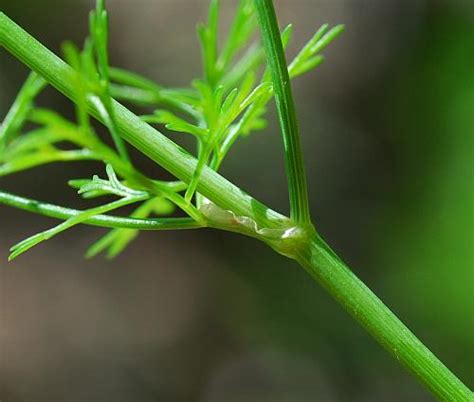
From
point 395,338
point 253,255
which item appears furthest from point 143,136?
point 253,255

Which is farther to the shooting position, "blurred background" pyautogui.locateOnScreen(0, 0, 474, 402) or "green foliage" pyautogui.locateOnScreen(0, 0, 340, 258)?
"blurred background" pyautogui.locateOnScreen(0, 0, 474, 402)

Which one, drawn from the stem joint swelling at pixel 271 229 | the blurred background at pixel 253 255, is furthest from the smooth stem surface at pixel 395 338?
the blurred background at pixel 253 255

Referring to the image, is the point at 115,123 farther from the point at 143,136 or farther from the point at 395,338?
the point at 395,338

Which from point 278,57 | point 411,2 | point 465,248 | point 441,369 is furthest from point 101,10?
point 411,2

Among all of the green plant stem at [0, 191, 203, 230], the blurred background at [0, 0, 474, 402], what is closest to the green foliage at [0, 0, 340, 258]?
the green plant stem at [0, 191, 203, 230]

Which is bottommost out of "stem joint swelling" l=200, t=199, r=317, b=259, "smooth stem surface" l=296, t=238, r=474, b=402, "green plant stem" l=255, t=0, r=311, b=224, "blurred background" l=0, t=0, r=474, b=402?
"smooth stem surface" l=296, t=238, r=474, b=402

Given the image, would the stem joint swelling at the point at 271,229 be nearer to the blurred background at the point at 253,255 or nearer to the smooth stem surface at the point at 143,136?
the smooth stem surface at the point at 143,136

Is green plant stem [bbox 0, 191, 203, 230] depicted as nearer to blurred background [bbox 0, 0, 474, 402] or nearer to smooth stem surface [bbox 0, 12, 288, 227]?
smooth stem surface [bbox 0, 12, 288, 227]
